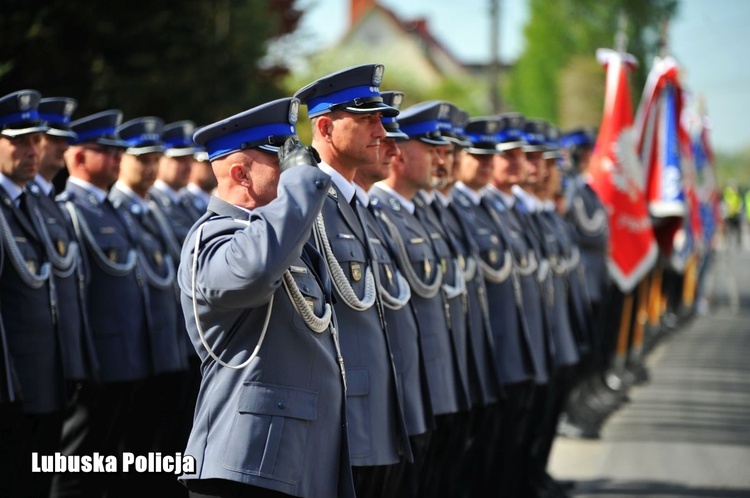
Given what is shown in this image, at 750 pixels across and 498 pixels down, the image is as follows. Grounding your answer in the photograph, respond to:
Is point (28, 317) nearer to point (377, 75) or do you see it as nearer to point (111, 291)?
point (111, 291)

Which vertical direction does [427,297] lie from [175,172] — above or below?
below

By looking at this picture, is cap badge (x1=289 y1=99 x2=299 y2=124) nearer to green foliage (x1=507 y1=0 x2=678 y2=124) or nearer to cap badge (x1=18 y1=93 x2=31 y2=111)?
cap badge (x1=18 y1=93 x2=31 y2=111)

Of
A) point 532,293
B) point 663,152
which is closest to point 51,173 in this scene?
point 532,293

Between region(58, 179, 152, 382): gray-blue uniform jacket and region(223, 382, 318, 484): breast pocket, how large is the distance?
10.3 feet

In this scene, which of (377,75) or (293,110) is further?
(377,75)

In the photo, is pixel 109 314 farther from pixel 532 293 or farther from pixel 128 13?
pixel 128 13

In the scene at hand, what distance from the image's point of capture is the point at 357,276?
197 inches

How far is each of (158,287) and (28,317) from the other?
1.72 metres

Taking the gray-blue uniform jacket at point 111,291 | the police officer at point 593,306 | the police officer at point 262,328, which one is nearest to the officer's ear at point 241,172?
the police officer at point 262,328

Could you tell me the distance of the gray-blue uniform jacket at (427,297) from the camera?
19.4ft

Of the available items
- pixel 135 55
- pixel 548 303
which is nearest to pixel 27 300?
pixel 548 303

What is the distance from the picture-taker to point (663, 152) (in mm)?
15266

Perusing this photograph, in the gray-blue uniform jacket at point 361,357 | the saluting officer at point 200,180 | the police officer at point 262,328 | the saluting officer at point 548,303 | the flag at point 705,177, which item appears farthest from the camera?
the flag at point 705,177

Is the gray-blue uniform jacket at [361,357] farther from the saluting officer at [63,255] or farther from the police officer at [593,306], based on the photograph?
the police officer at [593,306]
